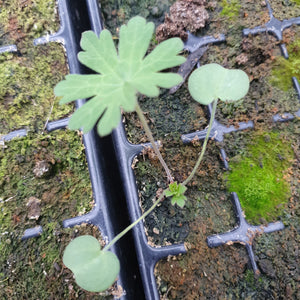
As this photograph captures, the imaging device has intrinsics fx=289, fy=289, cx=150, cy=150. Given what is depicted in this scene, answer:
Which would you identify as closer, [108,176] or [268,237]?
[268,237]

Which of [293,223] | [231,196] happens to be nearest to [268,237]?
[293,223]

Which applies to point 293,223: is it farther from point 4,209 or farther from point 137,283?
point 4,209

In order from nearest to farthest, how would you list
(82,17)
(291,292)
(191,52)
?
1. (291,292)
2. (191,52)
3. (82,17)

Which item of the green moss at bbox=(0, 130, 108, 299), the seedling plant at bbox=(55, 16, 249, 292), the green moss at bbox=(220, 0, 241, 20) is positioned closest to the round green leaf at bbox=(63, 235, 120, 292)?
the seedling plant at bbox=(55, 16, 249, 292)

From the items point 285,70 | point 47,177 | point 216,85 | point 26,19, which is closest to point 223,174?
point 216,85

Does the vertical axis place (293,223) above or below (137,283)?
above

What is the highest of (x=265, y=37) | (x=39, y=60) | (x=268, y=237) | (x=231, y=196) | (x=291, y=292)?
(x=39, y=60)

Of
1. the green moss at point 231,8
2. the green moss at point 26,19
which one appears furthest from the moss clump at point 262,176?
the green moss at point 26,19
